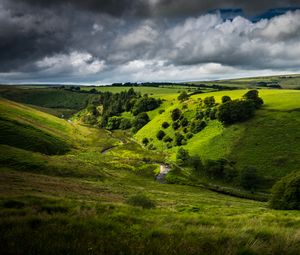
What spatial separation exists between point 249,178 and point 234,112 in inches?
1572

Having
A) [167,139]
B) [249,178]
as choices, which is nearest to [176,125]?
[167,139]

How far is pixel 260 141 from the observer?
107 m

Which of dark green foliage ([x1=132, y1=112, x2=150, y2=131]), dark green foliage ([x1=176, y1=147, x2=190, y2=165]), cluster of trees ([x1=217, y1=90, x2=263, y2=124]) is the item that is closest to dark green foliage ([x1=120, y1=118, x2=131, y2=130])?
dark green foliage ([x1=132, y1=112, x2=150, y2=131])

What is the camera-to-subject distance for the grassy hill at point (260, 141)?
95.1m

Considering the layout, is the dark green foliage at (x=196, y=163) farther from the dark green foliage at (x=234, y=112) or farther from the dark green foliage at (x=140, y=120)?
the dark green foliage at (x=140, y=120)

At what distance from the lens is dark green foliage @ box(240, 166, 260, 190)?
280 feet

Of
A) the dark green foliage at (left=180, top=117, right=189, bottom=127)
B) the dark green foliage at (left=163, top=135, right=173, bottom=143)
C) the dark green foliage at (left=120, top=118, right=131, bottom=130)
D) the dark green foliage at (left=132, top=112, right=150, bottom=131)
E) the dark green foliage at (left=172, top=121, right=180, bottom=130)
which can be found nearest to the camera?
the dark green foliage at (left=163, top=135, right=173, bottom=143)

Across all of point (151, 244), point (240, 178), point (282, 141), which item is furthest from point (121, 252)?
point (282, 141)

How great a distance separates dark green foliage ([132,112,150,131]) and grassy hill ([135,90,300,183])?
Result: 30.3 meters

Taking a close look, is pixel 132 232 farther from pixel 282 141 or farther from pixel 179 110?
pixel 179 110

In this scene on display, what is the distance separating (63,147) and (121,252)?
112 meters

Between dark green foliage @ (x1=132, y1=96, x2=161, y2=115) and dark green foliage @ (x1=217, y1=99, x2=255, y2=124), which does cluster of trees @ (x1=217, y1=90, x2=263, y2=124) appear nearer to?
dark green foliage @ (x1=217, y1=99, x2=255, y2=124)

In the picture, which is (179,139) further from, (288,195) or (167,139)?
(288,195)

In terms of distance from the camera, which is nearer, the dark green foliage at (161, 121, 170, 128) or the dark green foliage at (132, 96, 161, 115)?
the dark green foliage at (161, 121, 170, 128)
